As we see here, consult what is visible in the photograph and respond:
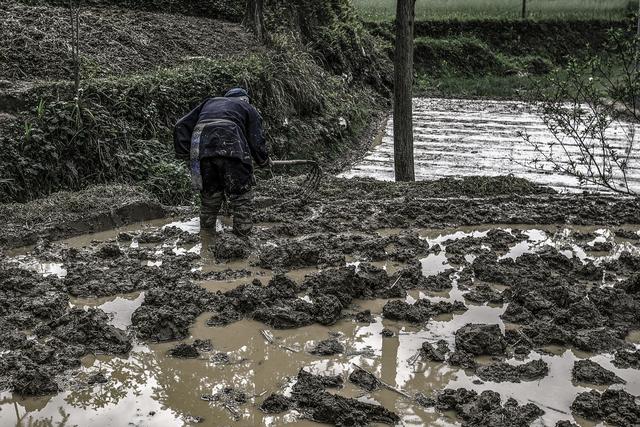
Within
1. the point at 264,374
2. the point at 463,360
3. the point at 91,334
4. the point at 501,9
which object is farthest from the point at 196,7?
the point at 501,9

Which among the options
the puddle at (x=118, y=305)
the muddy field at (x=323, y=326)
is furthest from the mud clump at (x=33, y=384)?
the puddle at (x=118, y=305)

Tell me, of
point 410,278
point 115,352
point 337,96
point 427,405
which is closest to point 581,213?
point 410,278

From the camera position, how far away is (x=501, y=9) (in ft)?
118

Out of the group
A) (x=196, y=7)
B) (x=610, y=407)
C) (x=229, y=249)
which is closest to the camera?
(x=610, y=407)

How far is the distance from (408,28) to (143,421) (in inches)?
320

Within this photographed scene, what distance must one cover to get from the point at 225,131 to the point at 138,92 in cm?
351

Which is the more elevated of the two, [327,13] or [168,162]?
[327,13]

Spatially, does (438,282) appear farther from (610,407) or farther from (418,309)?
(610,407)

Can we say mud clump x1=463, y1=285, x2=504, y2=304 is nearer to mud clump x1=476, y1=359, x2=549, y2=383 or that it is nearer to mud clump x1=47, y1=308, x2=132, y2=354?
mud clump x1=476, y1=359, x2=549, y2=383

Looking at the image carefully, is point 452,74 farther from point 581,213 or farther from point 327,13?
point 581,213

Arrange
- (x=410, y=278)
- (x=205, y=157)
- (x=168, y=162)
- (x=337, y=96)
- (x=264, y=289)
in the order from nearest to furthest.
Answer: (x=264, y=289) < (x=410, y=278) < (x=205, y=157) < (x=168, y=162) < (x=337, y=96)

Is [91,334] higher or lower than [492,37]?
lower

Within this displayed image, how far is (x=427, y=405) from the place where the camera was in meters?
4.01

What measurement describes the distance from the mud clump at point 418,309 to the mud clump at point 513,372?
797 millimetres
